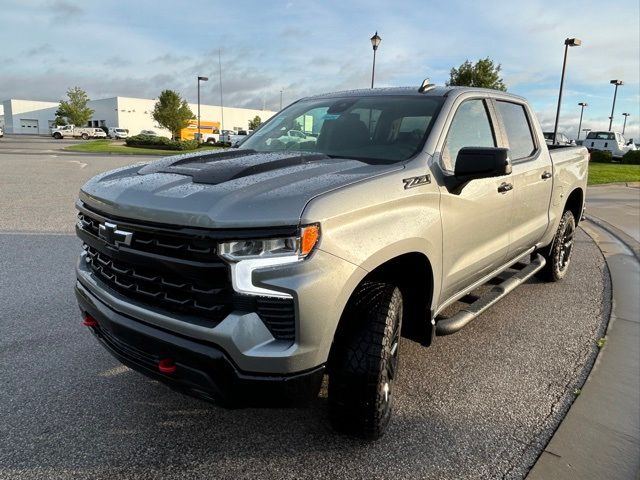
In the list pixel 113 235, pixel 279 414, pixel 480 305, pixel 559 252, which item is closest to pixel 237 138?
pixel 559 252

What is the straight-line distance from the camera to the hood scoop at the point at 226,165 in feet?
7.95

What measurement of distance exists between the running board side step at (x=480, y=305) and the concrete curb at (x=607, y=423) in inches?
30.0

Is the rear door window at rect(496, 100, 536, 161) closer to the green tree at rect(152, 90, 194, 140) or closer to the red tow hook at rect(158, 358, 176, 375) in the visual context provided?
the red tow hook at rect(158, 358, 176, 375)

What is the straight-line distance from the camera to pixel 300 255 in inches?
78.5

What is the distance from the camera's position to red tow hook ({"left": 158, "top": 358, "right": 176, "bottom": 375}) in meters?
2.18

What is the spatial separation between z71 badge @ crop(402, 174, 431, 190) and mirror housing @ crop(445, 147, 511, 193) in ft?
0.56

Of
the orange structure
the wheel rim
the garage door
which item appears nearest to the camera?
the wheel rim

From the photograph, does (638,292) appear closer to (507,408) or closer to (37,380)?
(507,408)

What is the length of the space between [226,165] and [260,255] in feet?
2.93

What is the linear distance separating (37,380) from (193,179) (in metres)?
1.77

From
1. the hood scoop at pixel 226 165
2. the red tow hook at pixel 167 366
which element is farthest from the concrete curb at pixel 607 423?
the hood scoop at pixel 226 165

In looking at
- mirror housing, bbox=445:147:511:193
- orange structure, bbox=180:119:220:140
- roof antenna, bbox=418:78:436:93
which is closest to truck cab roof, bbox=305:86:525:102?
roof antenna, bbox=418:78:436:93

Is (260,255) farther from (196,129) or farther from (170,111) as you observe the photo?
(196,129)

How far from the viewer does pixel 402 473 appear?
236 centimetres
